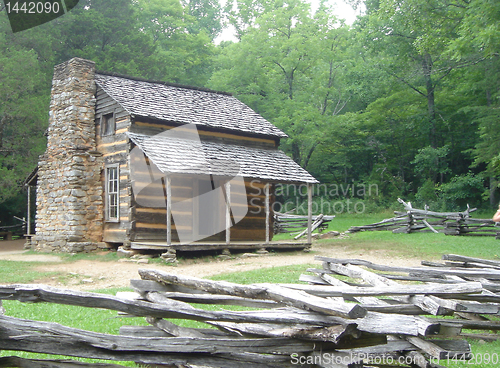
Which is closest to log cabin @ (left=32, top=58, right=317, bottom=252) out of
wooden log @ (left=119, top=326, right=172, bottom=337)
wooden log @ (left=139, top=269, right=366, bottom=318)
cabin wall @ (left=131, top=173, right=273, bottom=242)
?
cabin wall @ (left=131, top=173, right=273, bottom=242)

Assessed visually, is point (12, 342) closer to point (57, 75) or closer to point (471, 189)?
point (57, 75)

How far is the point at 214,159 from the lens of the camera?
1518 cm

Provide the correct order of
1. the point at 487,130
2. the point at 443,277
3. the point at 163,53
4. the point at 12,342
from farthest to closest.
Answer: the point at 163,53, the point at 487,130, the point at 443,277, the point at 12,342

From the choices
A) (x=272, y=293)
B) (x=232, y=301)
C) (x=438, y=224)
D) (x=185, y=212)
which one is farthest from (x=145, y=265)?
(x=438, y=224)

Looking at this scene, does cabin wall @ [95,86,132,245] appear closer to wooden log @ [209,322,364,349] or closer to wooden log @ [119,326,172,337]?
wooden log @ [119,326,172,337]

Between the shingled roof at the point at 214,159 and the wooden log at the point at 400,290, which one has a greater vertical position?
the shingled roof at the point at 214,159

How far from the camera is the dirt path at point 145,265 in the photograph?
10984 mm

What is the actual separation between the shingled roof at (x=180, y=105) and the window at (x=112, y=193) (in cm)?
233

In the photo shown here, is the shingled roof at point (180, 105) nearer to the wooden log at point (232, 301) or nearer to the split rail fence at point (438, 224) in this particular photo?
the split rail fence at point (438, 224)

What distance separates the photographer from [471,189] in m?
27.5

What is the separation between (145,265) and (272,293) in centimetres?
970

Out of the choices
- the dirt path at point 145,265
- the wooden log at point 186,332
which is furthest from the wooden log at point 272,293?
the dirt path at point 145,265

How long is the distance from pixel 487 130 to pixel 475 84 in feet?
13.6

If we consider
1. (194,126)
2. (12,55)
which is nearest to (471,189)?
(194,126)
